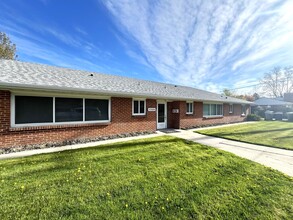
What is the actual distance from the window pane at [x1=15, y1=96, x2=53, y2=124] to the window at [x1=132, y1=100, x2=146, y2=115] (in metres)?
4.70

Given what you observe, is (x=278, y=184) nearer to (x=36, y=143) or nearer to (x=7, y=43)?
(x=36, y=143)

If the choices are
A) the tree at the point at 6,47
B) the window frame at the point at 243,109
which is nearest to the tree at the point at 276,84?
the window frame at the point at 243,109

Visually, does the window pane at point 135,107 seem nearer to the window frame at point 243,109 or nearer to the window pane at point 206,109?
the window pane at point 206,109

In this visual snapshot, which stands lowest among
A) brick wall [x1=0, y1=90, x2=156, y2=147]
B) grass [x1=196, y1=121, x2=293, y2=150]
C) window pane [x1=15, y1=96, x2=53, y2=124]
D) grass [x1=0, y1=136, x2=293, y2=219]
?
grass [x1=0, y1=136, x2=293, y2=219]

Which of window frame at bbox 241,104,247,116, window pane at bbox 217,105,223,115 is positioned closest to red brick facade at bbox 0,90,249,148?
window pane at bbox 217,105,223,115

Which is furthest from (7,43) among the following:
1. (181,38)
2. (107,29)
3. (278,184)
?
(278,184)

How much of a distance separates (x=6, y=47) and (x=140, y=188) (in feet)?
87.2

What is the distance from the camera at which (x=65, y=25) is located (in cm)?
1030

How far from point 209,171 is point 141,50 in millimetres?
12812

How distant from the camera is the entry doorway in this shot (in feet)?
38.6

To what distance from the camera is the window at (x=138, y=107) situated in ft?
32.0

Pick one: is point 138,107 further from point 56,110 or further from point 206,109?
point 206,109

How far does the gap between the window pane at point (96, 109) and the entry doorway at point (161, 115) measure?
182 inches

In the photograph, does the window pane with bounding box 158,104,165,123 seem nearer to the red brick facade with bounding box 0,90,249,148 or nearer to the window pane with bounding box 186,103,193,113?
the red brick facade with bounding box 0,90,249,148
